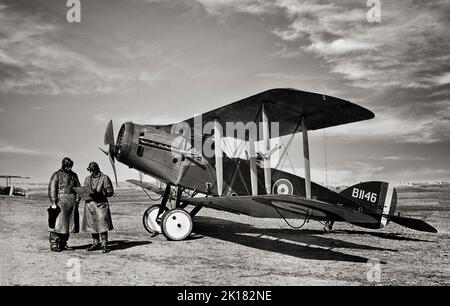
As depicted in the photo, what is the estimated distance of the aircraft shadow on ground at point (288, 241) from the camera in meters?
6.80

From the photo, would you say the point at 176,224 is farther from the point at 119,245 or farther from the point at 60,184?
the point at 60,184

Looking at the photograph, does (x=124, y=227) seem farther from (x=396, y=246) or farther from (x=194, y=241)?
(x=396, y=246)

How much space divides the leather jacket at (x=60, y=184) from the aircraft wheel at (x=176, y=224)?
194cm

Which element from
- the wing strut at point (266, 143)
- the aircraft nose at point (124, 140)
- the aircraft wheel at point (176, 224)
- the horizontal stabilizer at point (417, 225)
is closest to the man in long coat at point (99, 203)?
the aircraft nose at point (124, 140)

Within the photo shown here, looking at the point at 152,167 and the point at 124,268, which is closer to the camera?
the point at 124,268

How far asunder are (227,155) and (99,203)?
3.35 meters

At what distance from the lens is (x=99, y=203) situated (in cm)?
629

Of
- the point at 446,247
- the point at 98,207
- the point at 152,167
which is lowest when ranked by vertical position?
the point at 446,247

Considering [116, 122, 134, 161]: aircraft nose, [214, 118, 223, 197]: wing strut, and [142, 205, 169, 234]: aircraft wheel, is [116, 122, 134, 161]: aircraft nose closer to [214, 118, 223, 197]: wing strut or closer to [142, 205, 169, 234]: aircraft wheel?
[214, 118, 223, 197]: wing strut

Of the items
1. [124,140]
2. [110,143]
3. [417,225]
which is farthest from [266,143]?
[417,225]
